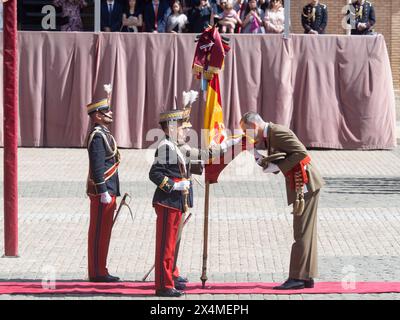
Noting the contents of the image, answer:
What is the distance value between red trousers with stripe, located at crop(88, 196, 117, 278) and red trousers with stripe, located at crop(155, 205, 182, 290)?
2.68 ft

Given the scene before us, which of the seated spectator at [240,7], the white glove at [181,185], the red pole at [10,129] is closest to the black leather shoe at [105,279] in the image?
the white glove at [181,185]

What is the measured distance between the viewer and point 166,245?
11.0 m

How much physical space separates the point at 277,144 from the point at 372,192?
7150 millimetres

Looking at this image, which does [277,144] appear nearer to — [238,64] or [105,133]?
[105,133]

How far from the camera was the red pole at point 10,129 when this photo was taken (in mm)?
12812

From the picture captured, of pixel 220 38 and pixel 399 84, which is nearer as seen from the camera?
pixel 220 38

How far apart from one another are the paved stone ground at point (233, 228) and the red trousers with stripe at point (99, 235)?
0.99 ft

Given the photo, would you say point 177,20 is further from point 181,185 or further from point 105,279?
point 181,185

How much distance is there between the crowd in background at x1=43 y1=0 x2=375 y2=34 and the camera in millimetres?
24016

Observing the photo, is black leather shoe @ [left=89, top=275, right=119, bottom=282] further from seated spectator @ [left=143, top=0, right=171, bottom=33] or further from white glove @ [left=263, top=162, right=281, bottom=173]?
seated spectator @ [left=143, top=0, right=171, bottom=33]

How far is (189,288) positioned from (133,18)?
13829 mm

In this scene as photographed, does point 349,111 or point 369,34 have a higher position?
point 369,34

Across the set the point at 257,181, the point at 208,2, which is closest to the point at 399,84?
the point at 208,2

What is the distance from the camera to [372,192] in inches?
715
